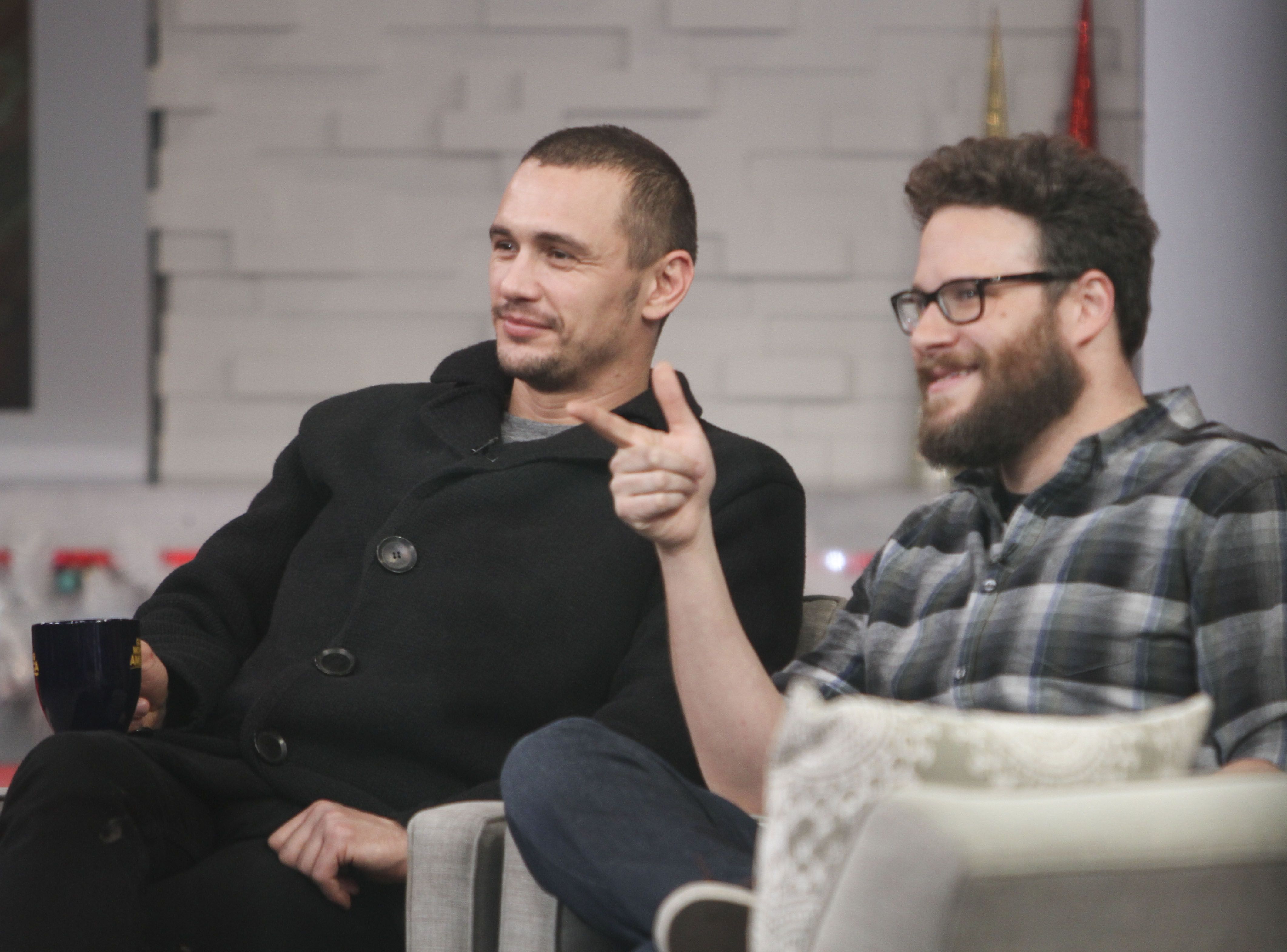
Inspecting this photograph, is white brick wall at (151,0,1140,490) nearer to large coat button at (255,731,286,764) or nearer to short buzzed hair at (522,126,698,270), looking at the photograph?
short buzzed hair at (522,126,698,270)

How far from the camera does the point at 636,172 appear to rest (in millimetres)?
2016

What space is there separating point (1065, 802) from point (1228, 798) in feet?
0.43

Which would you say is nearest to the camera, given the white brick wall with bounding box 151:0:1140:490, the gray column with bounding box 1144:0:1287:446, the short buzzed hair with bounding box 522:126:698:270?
the short buzzed hair with bounding box 522:126:698:270

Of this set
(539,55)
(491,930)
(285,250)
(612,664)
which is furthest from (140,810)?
(539,55)

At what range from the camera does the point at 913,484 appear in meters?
3.38

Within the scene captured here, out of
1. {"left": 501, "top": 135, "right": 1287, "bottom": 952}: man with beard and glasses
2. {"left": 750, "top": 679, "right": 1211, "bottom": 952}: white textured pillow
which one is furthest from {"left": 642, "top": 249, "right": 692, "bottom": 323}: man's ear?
{"left": 750, "top": 679, "right": 1211, "bottom": 952}: white textured pillow

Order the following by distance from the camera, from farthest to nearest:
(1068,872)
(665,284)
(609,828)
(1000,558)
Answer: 1. (665,284)
2. (1000,558)
3. (609,828)
4. (1068,872)

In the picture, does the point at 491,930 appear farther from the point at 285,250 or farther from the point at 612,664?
the point at 285,250

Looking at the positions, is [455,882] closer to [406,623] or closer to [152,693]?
[406,623]

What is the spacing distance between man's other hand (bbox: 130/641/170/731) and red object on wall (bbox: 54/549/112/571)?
1.61 m

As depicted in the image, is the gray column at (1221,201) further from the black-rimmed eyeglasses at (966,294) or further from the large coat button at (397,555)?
the large coat button at (397,555)

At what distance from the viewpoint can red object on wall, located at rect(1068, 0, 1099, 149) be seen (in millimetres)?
3311

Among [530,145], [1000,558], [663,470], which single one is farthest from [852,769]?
[530,145]

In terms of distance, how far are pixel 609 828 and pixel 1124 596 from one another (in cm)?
55
